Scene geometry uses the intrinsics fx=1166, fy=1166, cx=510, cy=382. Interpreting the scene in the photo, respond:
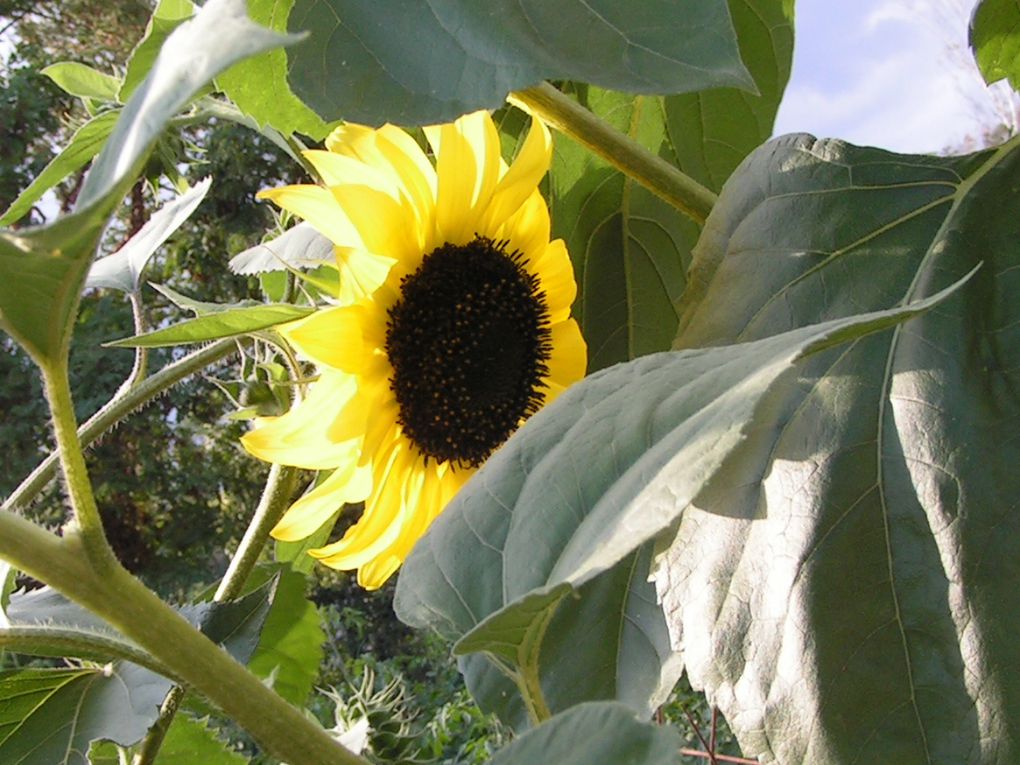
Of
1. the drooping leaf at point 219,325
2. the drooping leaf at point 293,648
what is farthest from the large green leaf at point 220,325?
the drooping leaf at point 293,648

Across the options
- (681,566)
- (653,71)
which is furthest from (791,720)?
(653,71)

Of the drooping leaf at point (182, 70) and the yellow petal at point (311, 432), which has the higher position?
the drooping leaf at point (182, 70)

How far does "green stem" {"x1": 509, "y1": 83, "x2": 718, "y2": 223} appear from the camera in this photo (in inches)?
12.9

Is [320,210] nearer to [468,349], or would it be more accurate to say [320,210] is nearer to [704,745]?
[468,349]

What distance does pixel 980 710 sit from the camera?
0.26 metres

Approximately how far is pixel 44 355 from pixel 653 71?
0.42 feet

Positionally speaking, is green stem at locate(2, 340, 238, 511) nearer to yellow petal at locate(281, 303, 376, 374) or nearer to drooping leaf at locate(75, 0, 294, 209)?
yellow petal at locate(281, 303, 376, 374)

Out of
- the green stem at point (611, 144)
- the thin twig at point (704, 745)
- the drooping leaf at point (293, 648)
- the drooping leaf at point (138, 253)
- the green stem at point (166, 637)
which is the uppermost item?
the drooping leaf at point (138, 253)

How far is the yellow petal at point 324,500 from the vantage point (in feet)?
1.24

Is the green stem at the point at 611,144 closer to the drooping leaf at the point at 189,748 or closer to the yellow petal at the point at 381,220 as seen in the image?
the yellow petal at the point at 381,220

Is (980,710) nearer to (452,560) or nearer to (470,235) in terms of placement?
(452,560)

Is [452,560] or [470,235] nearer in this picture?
[452,560]

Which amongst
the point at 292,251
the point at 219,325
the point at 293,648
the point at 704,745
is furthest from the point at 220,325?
the point at 704,745

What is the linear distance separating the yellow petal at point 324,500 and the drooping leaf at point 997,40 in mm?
277
